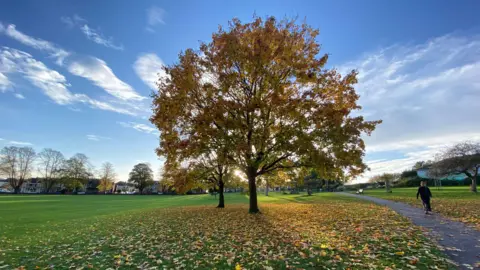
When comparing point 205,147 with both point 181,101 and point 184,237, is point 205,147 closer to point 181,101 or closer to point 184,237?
point 181,101

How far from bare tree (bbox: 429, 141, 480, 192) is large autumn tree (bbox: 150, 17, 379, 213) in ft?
105

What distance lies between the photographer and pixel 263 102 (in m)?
17.0

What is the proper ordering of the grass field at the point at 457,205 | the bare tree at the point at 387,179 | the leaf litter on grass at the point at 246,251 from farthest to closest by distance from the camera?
the bare tree at the point at 387,179 < the grass field at the point at 457,205 < the leaf litter on grass at the point at 246,251

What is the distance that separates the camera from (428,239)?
8.55 m

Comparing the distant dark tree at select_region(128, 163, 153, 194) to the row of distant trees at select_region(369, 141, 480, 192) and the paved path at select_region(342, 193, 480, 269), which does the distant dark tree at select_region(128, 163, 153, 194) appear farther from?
the paved path at select_region(342, 193, 480, 269)

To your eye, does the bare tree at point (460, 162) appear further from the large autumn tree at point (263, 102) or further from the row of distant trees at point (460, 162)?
the large autumn tree at point (263, 102)

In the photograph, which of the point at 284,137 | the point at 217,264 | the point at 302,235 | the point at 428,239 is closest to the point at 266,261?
the point at 217,264

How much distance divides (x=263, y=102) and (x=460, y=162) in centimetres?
3890

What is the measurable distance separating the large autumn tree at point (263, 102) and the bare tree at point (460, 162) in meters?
31.9

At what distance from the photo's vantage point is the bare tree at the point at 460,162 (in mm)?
37500

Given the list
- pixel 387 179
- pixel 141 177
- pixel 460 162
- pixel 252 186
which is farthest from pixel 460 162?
pixel 141 177

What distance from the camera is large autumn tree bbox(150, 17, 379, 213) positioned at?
53.2 ft

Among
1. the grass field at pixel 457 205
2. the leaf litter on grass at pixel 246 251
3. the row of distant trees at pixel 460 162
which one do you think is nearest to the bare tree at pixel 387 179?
the row of distant trees at pixel 460 162

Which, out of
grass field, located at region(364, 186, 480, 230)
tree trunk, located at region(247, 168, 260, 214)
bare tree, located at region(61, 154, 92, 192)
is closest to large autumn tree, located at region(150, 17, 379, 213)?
tree trunk, located at region(247, 168, 260, 214)
